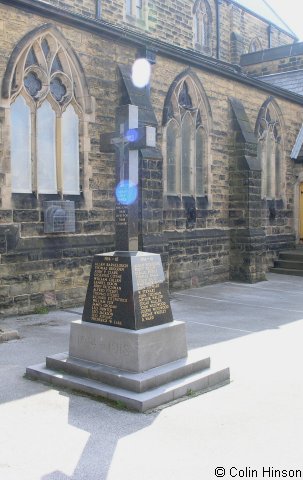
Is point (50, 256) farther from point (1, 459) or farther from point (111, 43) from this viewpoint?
point (1, 459)

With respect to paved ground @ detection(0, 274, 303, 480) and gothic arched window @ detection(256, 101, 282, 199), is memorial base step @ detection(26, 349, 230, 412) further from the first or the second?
gothic arched window @ detection(256, 101, 282, 199)

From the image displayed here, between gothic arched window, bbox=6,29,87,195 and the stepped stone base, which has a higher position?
gothic arched window, bbox=6,29,87,195

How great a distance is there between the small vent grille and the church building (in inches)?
0.7

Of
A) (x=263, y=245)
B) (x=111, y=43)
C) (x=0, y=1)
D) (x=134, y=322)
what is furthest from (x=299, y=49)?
(x=134, y=322)

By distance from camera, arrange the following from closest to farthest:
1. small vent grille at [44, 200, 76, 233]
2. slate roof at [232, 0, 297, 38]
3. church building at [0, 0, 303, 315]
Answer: church building at [0, 0, 303, 315]
small vent grille at [44, 200, 76, 233]
slate roof at [232, 0, 297, 38]

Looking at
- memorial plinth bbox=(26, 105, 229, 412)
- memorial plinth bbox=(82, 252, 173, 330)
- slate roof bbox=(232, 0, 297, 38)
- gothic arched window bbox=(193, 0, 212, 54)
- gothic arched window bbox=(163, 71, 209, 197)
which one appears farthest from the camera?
slate roof bbox=(232, 0, 297, 38)

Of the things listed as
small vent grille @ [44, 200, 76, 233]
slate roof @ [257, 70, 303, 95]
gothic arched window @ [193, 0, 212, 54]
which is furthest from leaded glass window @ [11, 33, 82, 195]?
slate roof @ [257, 70, 303, 95]

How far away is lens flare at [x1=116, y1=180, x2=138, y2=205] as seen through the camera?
5.77 m

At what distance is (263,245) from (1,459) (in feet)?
37.4

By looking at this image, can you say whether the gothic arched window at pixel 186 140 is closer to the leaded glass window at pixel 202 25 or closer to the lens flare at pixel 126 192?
the lens flare at pixel 126 192

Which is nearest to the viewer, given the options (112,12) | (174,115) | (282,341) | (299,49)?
(282,341)

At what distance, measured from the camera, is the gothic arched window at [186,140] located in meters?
12.6

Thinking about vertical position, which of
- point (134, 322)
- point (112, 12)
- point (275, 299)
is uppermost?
point (112, 12)

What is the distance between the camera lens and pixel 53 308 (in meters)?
9.62
